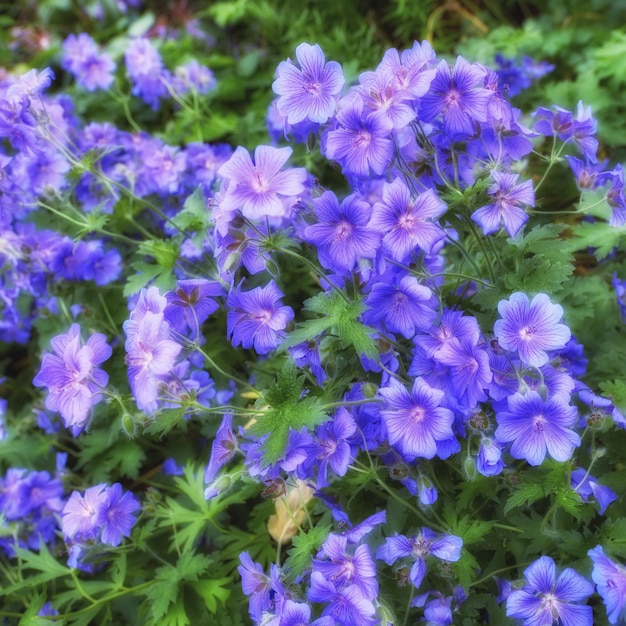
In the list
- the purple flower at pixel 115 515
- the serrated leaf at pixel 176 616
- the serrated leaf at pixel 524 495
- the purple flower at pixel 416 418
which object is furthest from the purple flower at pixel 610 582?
the purple flower at pixel 115 515

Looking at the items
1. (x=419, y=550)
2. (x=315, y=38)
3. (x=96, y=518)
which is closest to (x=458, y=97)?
(x=419, y=550)

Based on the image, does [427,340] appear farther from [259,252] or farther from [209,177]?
[209,177]

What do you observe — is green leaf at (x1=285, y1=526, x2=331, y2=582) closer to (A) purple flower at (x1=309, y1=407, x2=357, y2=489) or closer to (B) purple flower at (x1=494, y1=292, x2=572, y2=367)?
(A) purple flower at (x1=309, y1=407, x2=357, y2=489)

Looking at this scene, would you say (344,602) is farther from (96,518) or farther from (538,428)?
(96,518)

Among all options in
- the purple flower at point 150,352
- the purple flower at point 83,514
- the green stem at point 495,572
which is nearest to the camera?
the purple flower at point 150,352

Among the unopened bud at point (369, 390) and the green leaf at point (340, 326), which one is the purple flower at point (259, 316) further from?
the unopened bud at point (369, 390)

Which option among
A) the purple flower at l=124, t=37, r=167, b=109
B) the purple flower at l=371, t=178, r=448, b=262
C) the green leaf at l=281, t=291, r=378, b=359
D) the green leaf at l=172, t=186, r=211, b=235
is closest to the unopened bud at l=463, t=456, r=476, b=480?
the green leaf at l=281, t=291, r=378, b=359
